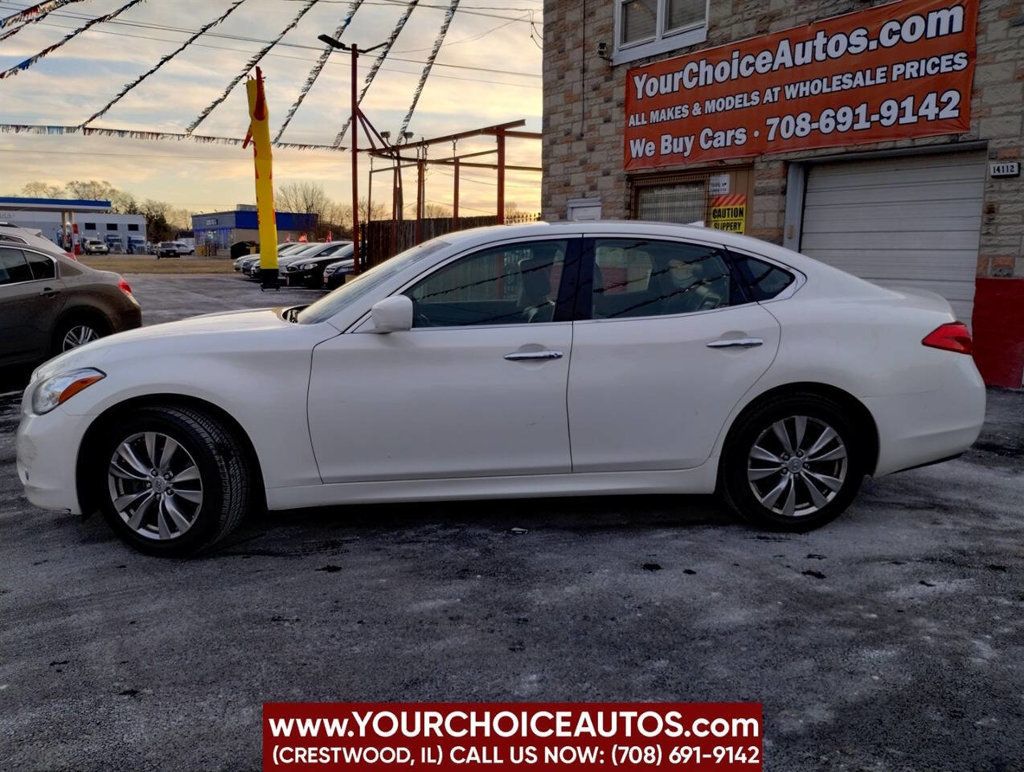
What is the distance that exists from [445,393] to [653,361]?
107 centimetres

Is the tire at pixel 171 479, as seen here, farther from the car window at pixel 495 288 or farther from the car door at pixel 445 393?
the car window at pixel 495 288

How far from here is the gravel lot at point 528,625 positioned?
8.84ft

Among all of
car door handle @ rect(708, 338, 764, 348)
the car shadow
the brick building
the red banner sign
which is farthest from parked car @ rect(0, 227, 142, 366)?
the red banner sign

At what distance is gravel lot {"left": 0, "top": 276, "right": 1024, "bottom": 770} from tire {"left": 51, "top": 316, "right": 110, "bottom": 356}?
4576mm

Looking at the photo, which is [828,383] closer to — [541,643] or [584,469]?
[584,469]

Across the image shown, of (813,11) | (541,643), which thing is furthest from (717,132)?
(541,643)

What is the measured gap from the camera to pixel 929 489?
5.38 metres

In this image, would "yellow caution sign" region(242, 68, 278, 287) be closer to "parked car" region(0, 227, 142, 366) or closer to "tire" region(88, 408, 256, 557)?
"parked car" region(0, 227, 142, 366)

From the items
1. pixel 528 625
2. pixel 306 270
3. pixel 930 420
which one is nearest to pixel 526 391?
pixel 528 625

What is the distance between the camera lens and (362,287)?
448cm

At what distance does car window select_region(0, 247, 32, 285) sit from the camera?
28.4ft

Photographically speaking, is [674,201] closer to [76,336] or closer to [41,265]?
[76,336]

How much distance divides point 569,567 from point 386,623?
3.22 feet

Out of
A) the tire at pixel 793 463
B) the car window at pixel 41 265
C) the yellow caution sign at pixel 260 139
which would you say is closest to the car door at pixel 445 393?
the tire at pixel 793 463
